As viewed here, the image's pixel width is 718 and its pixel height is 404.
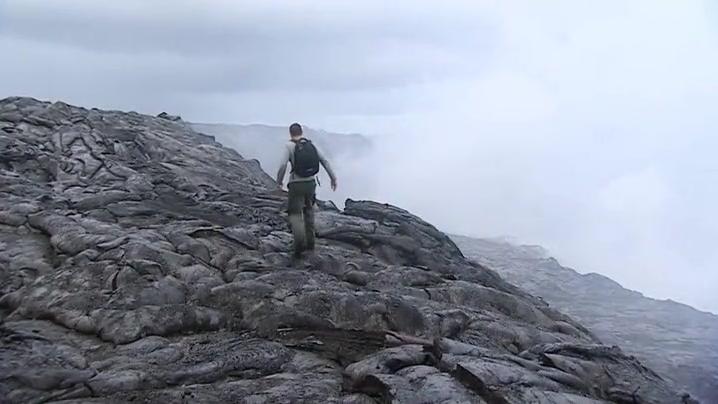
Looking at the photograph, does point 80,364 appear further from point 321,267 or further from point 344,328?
point 321,267

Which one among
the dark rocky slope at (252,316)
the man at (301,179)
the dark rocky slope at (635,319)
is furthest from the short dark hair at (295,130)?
the dark rocky slope at (635,319)

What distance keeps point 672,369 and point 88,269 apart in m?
24.5

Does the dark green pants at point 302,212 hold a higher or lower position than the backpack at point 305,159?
lower

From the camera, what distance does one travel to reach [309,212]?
18.5 metres

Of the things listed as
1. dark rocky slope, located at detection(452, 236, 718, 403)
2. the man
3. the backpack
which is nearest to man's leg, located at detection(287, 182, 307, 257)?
the man

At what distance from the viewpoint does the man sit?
17.2 m

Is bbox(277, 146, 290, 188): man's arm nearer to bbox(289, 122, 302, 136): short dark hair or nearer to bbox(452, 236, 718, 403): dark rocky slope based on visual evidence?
bbox(289, 122, 302, 136): short dark hair

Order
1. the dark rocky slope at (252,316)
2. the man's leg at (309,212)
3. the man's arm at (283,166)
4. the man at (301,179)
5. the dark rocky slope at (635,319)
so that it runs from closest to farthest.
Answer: the dark rocky slope at (252,316)
the man's arm at (283,166)
the man at (301,179)
the man's leg at (309,212)
the dark rocky slope at (635,319)

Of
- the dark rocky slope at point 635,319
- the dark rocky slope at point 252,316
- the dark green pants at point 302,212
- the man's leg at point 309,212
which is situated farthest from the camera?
the dark rocky slope at point 635,319

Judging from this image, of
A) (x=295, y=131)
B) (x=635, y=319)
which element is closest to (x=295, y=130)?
(x=295, y=131)

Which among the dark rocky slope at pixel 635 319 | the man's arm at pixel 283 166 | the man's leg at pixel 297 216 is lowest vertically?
the dark rocky slope at pixel 635 319

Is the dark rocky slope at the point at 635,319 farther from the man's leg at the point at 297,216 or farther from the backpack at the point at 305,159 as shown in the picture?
the backpack at the point at 305,159

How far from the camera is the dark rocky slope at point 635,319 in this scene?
31.4 m

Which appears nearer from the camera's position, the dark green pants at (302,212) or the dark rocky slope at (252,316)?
the dark rocky slope at (252,316)
